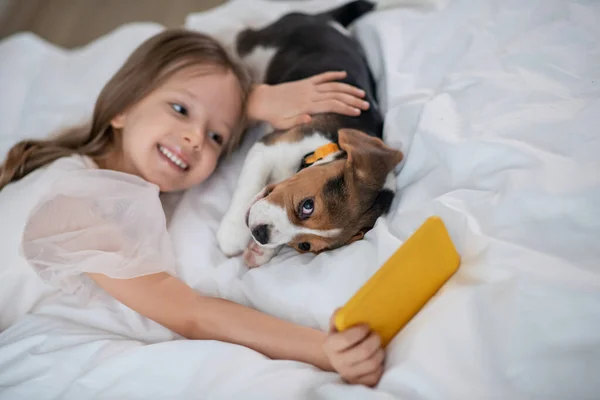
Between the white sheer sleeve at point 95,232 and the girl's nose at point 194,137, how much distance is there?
270 mm

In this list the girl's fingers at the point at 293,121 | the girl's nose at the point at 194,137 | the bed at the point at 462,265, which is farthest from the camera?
the girl's fingers at the point at 293,121

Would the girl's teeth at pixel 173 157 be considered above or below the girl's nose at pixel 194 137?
below

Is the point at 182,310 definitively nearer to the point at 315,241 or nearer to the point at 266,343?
the point at 266,343

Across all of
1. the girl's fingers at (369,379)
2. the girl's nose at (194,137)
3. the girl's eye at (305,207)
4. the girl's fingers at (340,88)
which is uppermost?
the girl's fingers at (340,88)

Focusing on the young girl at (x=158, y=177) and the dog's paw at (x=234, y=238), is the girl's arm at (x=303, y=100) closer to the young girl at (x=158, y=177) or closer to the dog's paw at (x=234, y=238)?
the young girl at (x=158, y=177)

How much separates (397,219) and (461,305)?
44 cm

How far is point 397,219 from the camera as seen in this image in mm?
1766

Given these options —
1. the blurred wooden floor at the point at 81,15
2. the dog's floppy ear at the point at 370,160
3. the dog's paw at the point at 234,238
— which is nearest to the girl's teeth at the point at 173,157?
the dog's paw at the point at 234,238

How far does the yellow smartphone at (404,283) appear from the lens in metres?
1.33

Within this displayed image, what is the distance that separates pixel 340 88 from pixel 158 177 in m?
0.85

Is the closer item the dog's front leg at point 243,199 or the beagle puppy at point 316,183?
the beagle puppy at point 316,183

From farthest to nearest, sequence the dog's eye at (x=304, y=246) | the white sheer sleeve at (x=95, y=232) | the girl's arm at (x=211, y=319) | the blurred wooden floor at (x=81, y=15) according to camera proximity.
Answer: the blurred wooden floor at (x=81, y=15), the dog's eye at (x=304, y=246), the white sheer sleeve at (x=95, y=232), the girl's arm at (x=211, y=319)

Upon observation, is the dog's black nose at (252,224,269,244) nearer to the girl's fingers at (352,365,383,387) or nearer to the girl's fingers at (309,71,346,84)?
the girl's fingers at (352,365,383,387)

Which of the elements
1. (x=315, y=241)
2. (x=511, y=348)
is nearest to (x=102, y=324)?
(x=315, y=241)
